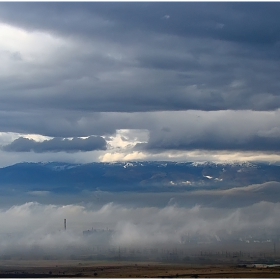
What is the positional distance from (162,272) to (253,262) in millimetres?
5133

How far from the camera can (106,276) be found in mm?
32844

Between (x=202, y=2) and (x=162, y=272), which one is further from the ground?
(x=202, y=2)

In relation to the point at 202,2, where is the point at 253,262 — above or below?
→ below

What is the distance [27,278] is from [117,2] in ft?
51.6

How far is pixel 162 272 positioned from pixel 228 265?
147 inches

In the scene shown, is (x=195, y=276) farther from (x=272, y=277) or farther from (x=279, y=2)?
(x=279, y=2)

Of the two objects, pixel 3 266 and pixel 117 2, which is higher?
pixel 117 2

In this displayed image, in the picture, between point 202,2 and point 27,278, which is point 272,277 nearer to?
point 27,278

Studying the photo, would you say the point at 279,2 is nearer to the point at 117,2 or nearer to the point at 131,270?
the point at 117,2

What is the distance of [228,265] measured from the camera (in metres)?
33.6

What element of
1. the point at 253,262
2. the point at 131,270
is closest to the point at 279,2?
the point at 253,262

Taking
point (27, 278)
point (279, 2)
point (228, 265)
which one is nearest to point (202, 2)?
point (279, 2)

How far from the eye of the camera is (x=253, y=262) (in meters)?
33.7

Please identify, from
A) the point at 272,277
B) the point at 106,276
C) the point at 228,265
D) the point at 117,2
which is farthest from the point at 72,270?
the point at 117,2
